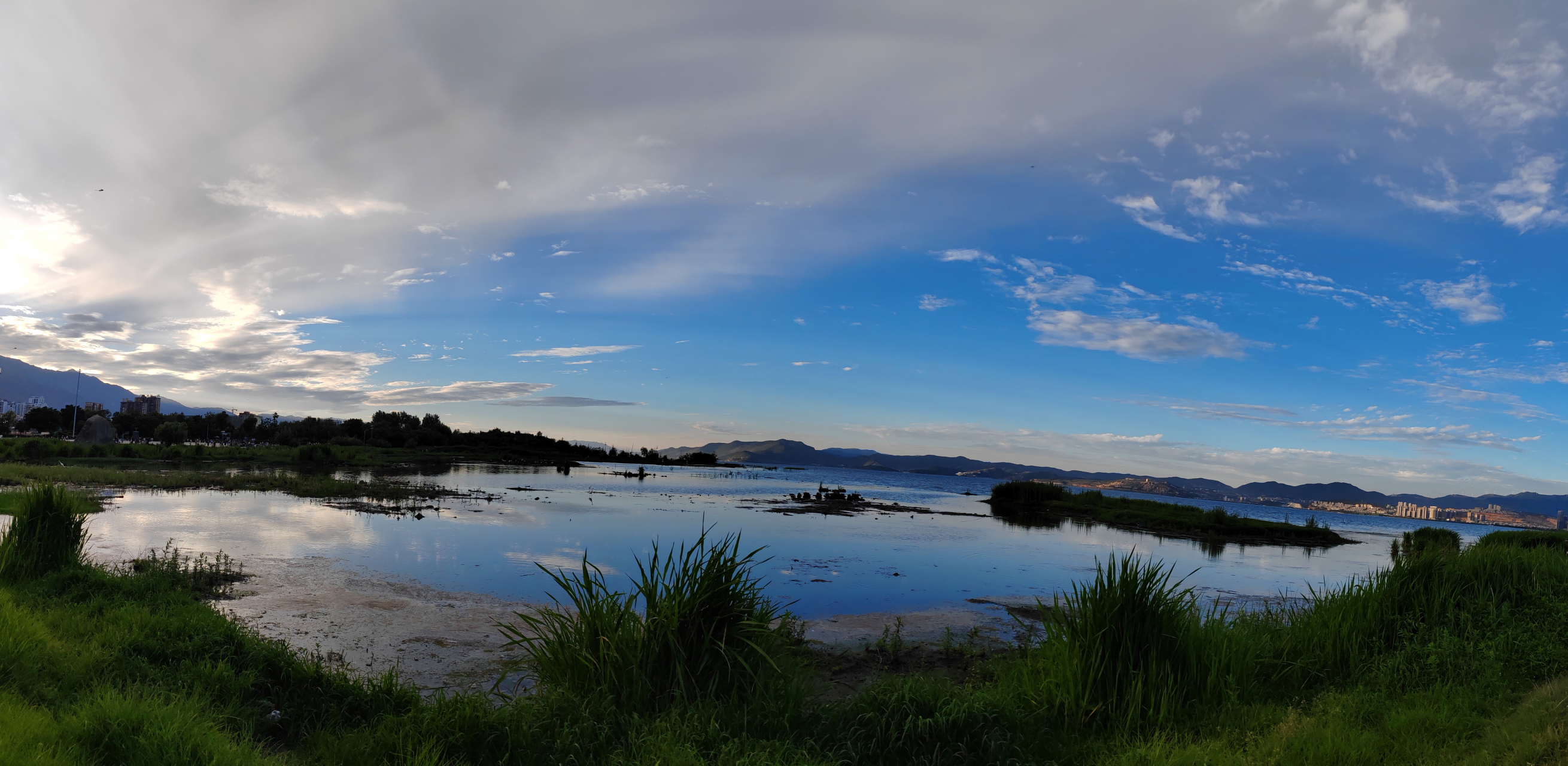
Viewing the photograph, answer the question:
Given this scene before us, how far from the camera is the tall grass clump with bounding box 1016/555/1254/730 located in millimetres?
6477

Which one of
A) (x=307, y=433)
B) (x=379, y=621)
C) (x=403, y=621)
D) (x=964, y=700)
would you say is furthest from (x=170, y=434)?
(x=964, y=700)

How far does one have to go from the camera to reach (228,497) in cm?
2727

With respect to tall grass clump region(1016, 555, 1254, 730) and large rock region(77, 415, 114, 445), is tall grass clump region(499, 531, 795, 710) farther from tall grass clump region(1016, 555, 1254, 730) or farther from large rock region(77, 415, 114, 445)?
large rock region(77, 415, 114, 445)

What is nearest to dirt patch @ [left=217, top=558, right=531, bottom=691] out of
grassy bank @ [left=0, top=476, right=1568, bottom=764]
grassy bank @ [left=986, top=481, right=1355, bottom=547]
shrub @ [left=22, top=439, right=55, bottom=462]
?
grassy bank @ [left=0, top=476, right=1568, bottom=764]

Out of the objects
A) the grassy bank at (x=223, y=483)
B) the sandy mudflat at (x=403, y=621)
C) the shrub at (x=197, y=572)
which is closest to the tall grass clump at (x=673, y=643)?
the sandy mudflat at (x=403, y=621)

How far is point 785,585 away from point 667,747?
11.0 metres

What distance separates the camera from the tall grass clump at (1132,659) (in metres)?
6.48

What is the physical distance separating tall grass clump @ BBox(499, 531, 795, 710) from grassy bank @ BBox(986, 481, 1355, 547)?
31.5 m

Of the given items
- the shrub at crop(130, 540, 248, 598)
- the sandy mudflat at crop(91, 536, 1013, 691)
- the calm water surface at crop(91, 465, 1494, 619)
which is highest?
the shrub at crop(130, 540, 248, 598)

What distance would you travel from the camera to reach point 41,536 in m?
Answer: 10.6

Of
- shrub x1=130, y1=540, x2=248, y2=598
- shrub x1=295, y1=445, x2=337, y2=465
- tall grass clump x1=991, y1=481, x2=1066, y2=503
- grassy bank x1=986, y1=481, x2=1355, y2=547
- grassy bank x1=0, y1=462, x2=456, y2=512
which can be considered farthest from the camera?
shrub x1=295, y1=445, x2=337, y2=465

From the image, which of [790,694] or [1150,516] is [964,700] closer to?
[790,694]

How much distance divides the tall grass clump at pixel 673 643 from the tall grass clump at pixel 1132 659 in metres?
2.70

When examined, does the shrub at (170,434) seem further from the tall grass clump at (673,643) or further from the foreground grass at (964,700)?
the tall grass clump at (673,643)
